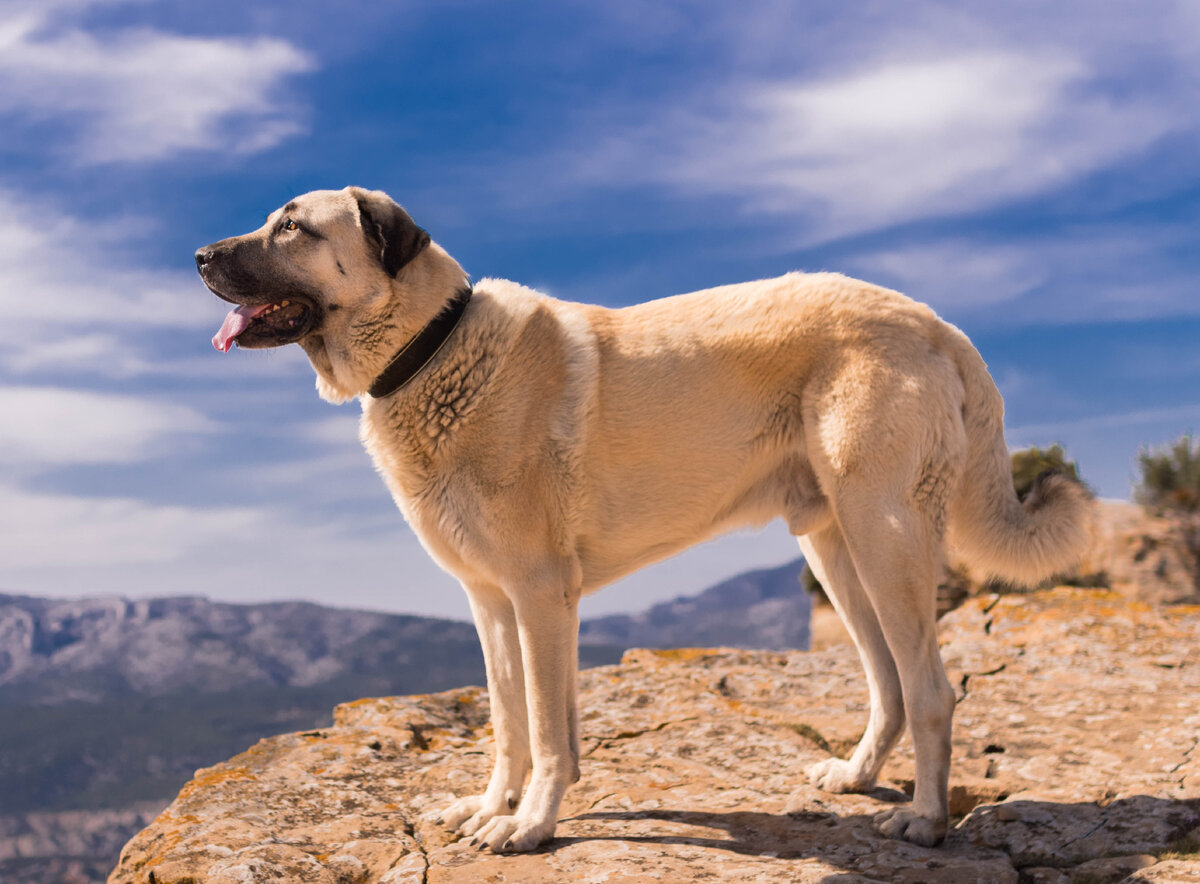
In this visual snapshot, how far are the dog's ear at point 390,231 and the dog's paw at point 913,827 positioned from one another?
3.28m

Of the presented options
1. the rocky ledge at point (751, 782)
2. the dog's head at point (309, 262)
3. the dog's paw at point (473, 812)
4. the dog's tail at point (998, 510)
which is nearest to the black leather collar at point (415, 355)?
the dog's head at point (309, 262)

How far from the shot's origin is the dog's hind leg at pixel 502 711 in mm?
4172

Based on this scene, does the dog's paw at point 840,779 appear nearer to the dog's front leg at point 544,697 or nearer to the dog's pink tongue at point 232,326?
the dog's front leg at point 544,697

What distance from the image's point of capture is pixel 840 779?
451 cm

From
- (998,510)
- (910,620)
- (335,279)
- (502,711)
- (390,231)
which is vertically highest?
(390,231)

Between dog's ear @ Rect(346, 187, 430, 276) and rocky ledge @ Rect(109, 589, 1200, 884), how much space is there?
2.59 m

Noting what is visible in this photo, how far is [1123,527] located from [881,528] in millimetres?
13626

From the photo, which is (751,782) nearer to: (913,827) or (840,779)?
(840,779)

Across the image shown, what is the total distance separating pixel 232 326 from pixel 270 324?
0.18m

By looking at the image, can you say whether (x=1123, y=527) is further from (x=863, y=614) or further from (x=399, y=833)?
(x=399, y=833)

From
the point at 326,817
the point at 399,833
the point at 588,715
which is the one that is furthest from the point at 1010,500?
the point at 326,817

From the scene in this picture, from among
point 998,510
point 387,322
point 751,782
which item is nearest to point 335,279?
point 387,322

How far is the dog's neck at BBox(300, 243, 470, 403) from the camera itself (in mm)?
4156

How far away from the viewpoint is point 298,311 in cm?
419
